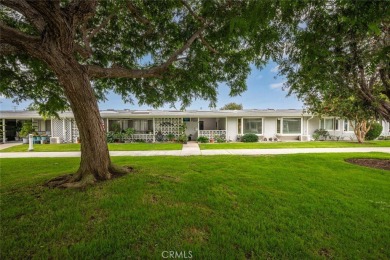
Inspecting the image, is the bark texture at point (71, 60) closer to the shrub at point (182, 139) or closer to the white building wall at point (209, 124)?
the shrub at point (182, 139)

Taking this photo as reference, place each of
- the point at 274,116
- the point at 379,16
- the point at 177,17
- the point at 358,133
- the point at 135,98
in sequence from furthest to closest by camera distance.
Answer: the point at 274,116
the point at 358,133
the point at 135,98
the point at 177,17
the point at 379,16

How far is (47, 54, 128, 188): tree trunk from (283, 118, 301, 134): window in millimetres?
18779

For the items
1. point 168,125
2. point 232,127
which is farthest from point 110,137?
point 232,127

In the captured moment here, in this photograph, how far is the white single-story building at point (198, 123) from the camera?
59.6 ft

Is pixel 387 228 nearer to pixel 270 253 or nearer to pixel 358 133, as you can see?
pixel 270 253

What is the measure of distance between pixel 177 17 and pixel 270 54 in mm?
3209

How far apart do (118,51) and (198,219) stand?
21.3ft

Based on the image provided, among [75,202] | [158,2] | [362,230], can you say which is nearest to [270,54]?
[158,2]

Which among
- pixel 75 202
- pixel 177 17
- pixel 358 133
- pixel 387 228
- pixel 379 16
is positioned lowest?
pixel 387 228

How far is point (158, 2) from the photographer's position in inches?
221

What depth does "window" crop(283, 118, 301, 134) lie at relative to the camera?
64.6 feet

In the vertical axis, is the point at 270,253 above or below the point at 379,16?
below

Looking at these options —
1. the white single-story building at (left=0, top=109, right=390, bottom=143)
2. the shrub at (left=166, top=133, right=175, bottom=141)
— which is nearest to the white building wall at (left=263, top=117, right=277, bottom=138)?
the white single-story building at (left=0, top=109, right=390, bottom=143)

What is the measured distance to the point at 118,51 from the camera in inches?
273
